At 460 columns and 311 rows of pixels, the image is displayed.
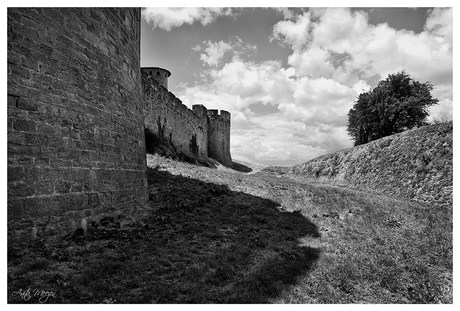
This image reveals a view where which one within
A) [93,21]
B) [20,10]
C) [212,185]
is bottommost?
[212,185]

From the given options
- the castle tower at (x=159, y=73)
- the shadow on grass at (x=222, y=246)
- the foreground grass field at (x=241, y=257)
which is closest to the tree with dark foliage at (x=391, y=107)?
the foreground grass field at (x=241, y=257)

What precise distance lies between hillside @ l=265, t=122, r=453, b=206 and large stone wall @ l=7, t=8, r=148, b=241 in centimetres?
1321

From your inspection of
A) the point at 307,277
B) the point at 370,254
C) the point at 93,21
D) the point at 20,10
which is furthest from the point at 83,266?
the point at 370,254

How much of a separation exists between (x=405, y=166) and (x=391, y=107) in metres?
12.3

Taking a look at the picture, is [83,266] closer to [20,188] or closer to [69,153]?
[20,188]

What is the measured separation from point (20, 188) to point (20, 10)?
3.38 metres

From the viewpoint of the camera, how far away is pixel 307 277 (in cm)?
518

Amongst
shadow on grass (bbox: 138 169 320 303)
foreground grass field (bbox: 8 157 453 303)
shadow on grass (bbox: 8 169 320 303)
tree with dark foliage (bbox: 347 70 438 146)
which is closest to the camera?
shadow on grass (bbox: 8 169 320 303)

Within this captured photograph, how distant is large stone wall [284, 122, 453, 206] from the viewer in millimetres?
12953

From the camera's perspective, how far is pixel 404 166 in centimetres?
1484

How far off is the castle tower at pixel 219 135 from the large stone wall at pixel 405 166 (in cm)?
2130

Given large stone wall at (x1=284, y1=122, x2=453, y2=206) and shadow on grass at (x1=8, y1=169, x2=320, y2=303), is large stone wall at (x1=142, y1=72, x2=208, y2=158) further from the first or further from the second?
large stone wall at (x1=284, y1=122, x2=453, y2=206)
